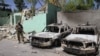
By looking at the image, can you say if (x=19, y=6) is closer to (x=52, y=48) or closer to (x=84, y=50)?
(x=52, y=48)

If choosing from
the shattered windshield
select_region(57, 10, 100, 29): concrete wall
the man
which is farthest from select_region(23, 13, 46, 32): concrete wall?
the shattered windshield

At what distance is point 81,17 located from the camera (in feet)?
57.4

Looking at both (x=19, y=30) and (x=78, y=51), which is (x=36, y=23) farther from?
(x=78, y=51)

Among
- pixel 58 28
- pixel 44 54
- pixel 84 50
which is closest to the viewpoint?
pixel 84 50

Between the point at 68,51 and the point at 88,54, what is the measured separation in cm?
122

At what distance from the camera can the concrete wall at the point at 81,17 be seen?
1684 centimetres

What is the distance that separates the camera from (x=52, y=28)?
15219mm

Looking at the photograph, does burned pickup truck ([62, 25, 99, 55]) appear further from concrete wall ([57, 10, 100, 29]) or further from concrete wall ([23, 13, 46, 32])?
concrete wall ([23, 13, 46, 32])

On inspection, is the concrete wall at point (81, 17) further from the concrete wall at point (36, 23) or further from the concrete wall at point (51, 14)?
the concrete wall at point (36, 23)

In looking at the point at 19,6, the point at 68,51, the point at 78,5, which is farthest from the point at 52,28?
the point at 19,6

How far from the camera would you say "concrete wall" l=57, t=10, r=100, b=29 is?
1684 cm

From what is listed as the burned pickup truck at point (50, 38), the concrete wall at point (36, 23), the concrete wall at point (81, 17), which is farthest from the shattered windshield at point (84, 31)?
the concrete wall at point (36, 23)

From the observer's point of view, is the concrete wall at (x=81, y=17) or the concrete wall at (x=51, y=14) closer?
the concrete wall at (x=81, y=17)

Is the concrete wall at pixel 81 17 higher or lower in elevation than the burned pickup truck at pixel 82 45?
higher
